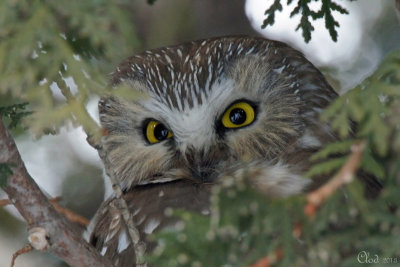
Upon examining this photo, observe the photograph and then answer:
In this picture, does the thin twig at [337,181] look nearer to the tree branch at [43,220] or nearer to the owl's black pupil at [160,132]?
the tree branch at [43,220]

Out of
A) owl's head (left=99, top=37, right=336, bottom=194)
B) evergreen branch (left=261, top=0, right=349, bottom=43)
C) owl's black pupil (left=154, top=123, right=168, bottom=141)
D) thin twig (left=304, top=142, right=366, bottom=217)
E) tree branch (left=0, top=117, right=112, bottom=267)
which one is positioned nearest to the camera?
thin twig (left=304, top=142, right=366, bottom=217)

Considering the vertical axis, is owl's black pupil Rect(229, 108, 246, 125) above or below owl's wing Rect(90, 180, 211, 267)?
above

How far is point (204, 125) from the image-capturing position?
2896 millimetres

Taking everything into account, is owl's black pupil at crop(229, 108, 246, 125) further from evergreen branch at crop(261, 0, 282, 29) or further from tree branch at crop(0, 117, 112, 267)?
tree branch at crop(0, 117, 112, 267)

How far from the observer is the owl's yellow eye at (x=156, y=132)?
3.01 meters

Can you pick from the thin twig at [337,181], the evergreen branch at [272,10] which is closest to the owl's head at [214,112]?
the evergreen branch at [272,10]

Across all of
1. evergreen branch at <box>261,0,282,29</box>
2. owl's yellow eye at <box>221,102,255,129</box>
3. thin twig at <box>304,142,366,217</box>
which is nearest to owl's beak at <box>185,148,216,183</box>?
owl's yellow eye at <box>221,102,255,129</box>

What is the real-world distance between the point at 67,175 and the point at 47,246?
2.84 metres

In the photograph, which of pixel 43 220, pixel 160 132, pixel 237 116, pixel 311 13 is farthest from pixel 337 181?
pixel 160 132

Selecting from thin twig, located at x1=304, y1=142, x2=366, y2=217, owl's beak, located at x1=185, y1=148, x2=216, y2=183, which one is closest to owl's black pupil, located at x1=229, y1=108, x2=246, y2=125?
owl's beak, located at x1=185, y1=148, x2=216, y2=183

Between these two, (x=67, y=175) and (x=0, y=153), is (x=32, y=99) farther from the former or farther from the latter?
(x=67, y=175)

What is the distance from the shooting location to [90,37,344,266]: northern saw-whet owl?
2.71m

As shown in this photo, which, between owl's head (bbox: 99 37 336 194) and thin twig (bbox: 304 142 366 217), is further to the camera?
owl's head (bbox: 99 37 336 194)

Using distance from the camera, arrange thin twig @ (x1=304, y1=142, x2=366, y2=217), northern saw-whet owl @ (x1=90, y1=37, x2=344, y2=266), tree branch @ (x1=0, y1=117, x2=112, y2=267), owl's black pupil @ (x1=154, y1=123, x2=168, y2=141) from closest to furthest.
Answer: thin twig @ (x1=304, y1=142, x2=366, y2=217), tree branch @ (x1=0, y1=117, x2=112, y2=267), northern saw-whet owl @ (x1=90, y1=37, x2=344, y2=266), owl's black pupil @ (x1=154, y1=123, x2=168, y2=141)
